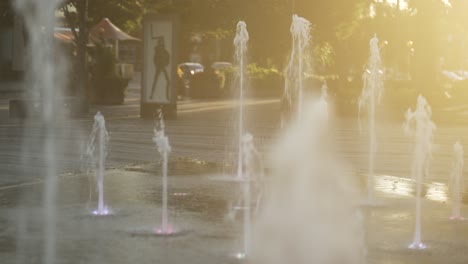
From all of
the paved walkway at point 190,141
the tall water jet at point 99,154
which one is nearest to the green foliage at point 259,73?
the paved walkway at point 190,141

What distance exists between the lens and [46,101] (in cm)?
2472

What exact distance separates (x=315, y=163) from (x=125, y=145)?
531 cm

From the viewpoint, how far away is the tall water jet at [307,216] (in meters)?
7.81

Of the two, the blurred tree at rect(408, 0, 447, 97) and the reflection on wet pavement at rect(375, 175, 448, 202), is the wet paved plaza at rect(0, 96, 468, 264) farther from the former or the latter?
the blurred tree at rect(408, 0, 447, 97)

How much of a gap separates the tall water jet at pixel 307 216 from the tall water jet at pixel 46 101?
1.83m

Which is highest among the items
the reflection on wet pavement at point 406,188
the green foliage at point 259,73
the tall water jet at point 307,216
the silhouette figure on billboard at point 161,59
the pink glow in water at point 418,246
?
the silhouette figure on billboard at point 161,59

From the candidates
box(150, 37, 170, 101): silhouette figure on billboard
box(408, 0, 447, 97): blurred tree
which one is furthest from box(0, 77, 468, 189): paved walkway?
box(408, 0, 447, 97): blurred tree

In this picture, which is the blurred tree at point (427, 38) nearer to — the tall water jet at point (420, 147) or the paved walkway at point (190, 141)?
the paved walkway at point (190, 141)

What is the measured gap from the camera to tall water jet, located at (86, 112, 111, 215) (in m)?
10.2

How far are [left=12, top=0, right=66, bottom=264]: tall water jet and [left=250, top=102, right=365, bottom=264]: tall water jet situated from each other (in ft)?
6.01

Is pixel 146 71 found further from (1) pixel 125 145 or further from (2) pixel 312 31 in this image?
(2) pixel 312 31

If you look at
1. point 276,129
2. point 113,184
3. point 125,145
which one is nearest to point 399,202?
point 113,184

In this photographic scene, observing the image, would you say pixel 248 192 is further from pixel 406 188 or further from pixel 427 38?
pixel 427 38

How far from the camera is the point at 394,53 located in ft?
161
